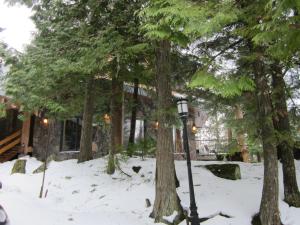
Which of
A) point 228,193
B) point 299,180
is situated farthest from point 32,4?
point 299,180

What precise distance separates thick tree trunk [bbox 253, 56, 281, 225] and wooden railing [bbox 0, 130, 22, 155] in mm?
13832

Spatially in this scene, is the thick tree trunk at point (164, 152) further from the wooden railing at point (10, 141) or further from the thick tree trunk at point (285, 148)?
the wooden railing at point (10, 141)

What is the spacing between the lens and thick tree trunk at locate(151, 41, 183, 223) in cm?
841

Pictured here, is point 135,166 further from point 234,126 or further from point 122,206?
point 234,126

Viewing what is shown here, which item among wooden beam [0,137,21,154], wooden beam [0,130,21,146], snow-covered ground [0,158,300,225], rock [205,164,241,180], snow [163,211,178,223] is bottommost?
snow [163,211,178,223]

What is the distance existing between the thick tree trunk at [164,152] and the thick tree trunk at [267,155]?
2.15m

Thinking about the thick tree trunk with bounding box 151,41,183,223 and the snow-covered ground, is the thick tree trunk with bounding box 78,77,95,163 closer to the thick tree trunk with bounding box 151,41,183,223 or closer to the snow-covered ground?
the snow-covered ground

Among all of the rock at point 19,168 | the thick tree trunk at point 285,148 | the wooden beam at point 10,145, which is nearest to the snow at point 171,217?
the thick tree trunk at point 285,148

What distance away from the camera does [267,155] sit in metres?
8.01

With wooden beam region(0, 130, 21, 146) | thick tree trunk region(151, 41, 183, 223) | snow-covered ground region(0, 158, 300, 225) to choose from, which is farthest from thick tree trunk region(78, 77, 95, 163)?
wooden beam region(0, 130, 21, 146)

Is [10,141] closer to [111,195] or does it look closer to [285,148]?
[111,195]

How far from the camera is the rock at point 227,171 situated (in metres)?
10.9

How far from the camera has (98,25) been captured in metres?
10.4

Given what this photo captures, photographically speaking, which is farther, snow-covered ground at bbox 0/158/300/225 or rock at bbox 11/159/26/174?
rock at bbox 11/159/26/174
